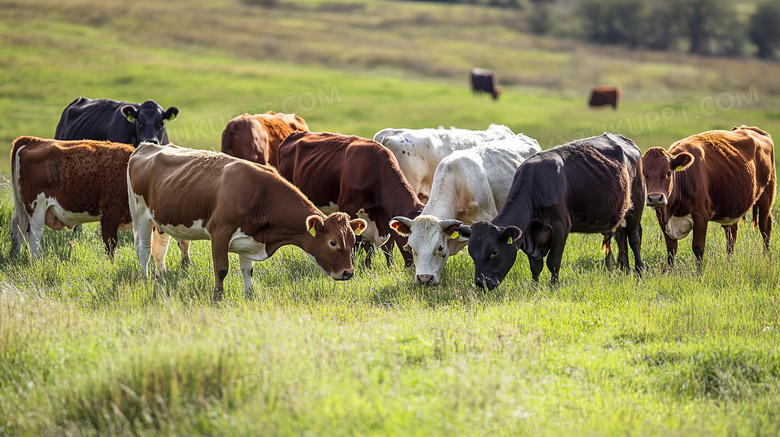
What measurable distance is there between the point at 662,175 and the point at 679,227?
3.76 feet

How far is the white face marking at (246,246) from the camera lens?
8.50 m

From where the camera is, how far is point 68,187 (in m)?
10.5

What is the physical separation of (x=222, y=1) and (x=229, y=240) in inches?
3089

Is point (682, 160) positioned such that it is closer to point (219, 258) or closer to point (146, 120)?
point (219, 258)

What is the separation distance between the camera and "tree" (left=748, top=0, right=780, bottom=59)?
271 feet

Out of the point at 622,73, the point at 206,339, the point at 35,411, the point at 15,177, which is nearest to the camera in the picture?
the point at 35,411

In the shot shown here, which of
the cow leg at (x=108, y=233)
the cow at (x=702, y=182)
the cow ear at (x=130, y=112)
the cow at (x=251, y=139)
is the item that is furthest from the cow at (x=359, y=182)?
the cow ear at (x=130, y=112)

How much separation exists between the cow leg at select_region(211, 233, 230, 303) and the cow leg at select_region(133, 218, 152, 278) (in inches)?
61.1

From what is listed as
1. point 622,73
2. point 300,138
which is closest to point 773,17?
point 622,73

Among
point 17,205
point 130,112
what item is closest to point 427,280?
point 17,205

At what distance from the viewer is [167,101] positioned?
36.7 m

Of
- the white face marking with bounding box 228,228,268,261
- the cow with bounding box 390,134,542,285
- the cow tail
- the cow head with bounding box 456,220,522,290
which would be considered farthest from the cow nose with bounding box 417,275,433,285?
the cow tail

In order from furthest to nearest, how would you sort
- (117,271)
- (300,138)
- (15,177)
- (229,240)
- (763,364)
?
1. (300,138)
2. (15,177)
3. (117,271)
4. (229,240)
5. (763,364)

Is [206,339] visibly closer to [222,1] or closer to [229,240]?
[229,240]
